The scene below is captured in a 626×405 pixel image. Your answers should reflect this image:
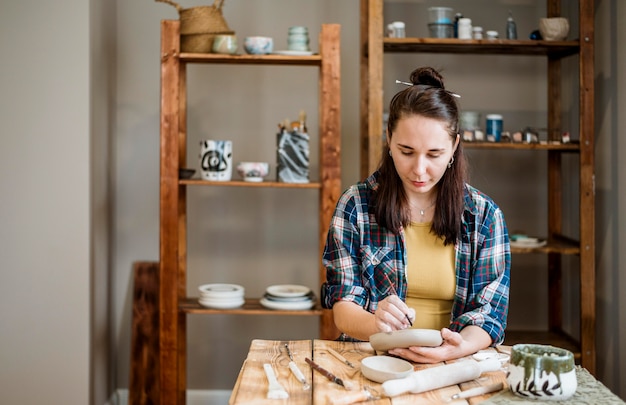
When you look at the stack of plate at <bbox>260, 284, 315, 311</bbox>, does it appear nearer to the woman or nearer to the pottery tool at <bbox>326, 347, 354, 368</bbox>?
the woman

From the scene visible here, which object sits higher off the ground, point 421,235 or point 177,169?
point 177,169

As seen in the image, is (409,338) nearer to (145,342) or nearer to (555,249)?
(555,249)

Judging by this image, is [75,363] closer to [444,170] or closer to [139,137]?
[139,137]

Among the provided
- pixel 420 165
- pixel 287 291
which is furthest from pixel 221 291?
pixel 420 165

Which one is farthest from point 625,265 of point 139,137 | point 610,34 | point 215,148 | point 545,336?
point 139,137

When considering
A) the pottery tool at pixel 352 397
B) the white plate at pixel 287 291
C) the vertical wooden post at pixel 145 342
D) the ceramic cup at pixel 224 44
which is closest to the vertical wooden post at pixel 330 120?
the white plate at pixel 287 291

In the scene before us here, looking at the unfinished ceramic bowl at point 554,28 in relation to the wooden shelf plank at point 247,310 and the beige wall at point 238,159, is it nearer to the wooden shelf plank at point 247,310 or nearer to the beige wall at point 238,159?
the beige wall at point 238,159

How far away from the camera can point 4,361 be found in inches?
127

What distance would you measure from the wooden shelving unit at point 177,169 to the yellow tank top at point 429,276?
1044mm

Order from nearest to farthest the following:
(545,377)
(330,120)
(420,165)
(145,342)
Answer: (545,377) → (420,165) → (330,120) → (145,342)

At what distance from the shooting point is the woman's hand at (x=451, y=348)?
68.8 inches

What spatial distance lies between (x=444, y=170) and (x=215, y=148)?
1389 millimetres

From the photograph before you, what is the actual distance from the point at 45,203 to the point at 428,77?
188 cm

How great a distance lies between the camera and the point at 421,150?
201 cm
